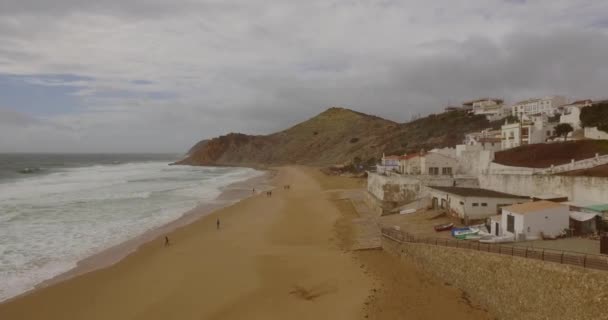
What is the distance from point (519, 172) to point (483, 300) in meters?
13.0

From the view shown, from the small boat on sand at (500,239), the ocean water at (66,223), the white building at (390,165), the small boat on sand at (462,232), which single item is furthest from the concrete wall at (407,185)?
the ocean water at (66,223)

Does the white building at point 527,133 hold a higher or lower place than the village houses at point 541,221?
higher

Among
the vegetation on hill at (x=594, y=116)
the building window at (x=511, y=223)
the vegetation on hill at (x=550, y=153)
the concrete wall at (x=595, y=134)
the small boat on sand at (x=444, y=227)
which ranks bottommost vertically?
the small boat on sand at (x=444, y=227)

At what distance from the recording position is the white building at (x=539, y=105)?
6386cm

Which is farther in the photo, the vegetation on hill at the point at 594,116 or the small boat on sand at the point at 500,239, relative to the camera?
the vegetation on hill at the point at 594,116

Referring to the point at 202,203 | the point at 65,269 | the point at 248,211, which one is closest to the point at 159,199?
the point at 202,203

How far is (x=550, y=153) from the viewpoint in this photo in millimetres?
28094

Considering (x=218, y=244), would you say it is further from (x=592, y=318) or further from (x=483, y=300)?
(x=592, y=318)

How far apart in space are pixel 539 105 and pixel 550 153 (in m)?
44.7

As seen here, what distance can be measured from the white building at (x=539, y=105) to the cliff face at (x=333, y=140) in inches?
219

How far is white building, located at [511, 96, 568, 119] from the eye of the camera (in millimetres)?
63856

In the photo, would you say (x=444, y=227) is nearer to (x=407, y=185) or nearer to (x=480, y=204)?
(x=480, y=204)

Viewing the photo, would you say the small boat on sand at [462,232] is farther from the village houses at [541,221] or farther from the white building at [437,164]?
the white building at [437,164]

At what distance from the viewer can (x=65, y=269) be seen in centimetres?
2031
